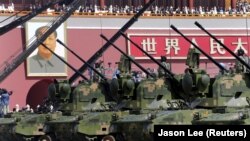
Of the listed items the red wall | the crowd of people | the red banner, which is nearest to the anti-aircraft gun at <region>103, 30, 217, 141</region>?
the red wall

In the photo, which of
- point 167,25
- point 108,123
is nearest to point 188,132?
point 108,123

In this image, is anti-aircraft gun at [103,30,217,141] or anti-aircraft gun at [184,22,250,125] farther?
anti-aircraft gun at [103,30,217,141]

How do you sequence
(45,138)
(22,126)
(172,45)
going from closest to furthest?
1. (45,138)
2. (22,126)
3. (172,45)

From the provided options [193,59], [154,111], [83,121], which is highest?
[193,59]

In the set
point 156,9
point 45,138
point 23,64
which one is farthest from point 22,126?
point 156,9

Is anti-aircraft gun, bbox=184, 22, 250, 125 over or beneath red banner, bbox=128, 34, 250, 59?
over

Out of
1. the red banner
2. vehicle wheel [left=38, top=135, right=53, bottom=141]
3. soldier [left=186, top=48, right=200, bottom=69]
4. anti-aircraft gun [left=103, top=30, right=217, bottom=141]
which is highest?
soldier [left=186, top=48, right=200, bottom=69]

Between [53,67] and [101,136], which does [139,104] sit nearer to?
[101,136]

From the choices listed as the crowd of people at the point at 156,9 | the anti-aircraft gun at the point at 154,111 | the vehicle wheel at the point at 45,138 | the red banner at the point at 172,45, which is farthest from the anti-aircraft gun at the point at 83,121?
the red banner at the point at 172,45

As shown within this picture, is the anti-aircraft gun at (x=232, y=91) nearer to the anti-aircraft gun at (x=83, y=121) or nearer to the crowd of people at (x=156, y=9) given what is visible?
the anti-aircraft gun at (x=83, y=121)

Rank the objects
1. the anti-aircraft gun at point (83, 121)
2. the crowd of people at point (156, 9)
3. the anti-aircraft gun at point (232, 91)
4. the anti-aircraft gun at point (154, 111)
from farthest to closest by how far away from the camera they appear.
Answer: the crowd of people at point (156, 9) → the anti-aircraft gun at point (83, 121) → the anti-aircraft gun at point (154, 111) → the anti-aircraft gun at point (232, 91)

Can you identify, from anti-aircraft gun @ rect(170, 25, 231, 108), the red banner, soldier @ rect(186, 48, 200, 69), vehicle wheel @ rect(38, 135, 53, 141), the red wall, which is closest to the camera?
anti-aircraft gun @ rect(170, 25, 231, 108)

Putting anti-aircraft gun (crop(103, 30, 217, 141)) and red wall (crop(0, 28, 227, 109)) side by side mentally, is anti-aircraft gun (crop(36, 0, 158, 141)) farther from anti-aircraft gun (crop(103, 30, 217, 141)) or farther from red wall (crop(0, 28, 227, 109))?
red wall (crop(0, 28, 227, 109))

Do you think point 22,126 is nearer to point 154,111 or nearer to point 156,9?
point 154,111
